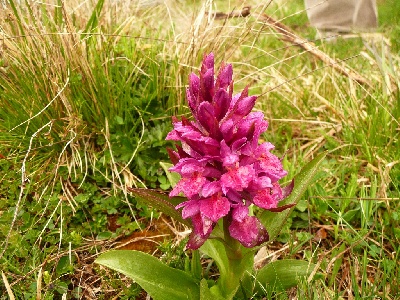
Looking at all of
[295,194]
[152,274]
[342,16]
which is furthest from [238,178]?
[342,16]

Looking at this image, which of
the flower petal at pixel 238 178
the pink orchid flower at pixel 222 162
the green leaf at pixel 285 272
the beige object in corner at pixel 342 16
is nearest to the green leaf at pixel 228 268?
the green leaf at pixel 285 272

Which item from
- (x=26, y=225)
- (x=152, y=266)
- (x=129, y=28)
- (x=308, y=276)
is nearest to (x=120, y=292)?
(x=152, y=266)

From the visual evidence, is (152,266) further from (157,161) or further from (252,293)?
(157,161)

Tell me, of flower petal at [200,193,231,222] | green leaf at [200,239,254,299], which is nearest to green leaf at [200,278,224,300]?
green leaf at [200,239,254,299]

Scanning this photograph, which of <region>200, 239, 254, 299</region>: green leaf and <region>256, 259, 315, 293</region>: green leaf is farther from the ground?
<region>200, 239, 254, 299</region>: green leaf

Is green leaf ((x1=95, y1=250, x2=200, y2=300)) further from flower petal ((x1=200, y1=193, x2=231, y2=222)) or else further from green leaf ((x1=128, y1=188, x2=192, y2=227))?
flower petal ((x1=200, y1=193, x2=231, y2=222))

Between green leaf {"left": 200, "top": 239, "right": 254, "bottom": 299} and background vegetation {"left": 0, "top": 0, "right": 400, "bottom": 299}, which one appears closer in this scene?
green leaf {"left": 200, "top": 239, "right": 254, "bottom": 299}
